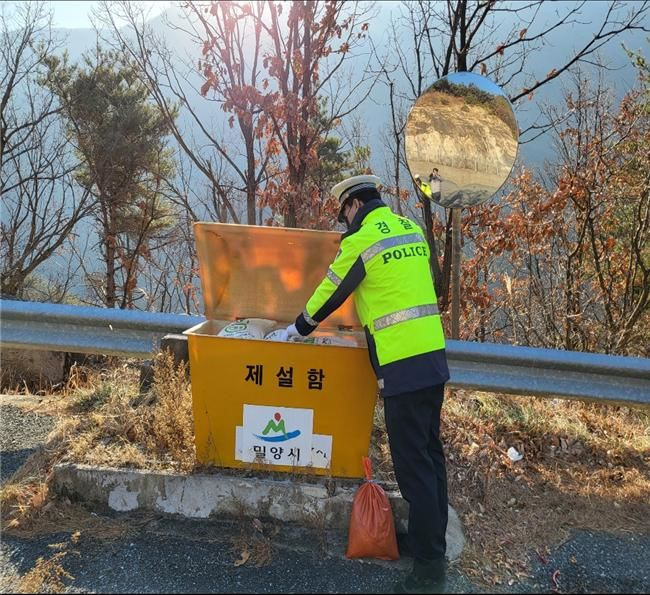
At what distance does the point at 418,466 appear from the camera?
273cm

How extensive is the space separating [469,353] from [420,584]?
1625 millimetres

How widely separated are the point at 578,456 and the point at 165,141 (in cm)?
1914

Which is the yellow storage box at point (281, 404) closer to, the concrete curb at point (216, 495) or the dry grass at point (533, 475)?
the concrete curb at point (216, 495)

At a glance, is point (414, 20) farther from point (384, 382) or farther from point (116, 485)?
point (116, 485)

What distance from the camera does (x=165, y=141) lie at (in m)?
19.8

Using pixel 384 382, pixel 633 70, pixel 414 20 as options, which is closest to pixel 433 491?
pixel 384 382

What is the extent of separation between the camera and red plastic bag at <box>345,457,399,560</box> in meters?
2.70

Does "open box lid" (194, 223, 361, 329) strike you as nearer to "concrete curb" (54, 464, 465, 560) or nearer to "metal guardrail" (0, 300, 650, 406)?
"metal guardrail" (0, 300, 650, 406)

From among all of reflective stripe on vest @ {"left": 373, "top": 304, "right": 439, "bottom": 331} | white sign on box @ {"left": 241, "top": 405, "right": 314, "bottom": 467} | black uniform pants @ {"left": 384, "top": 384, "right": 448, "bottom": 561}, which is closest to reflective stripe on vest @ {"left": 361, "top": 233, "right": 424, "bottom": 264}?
reflective stripe on vest @ {"left": 373, "top": 304, "right": 439, "bottom": 331}

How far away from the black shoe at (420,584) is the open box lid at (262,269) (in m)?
1.71

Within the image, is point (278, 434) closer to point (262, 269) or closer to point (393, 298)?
point (393, 298)

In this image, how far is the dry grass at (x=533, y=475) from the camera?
291 centimetres


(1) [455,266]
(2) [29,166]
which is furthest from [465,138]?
(2) [29,166]

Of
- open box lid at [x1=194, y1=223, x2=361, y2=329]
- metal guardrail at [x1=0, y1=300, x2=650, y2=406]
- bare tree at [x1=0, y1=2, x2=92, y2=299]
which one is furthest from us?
bare tree at [x1=0, y1=2, x2=92, y2=299]
